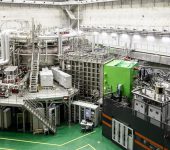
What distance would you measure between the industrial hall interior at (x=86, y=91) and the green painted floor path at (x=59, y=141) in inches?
2.7

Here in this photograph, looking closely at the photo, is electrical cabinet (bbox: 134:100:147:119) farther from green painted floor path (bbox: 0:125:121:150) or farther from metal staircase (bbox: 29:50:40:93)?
metal staircase (bbox: 29:50:40:93)

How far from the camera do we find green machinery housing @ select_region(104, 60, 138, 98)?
59.8ft

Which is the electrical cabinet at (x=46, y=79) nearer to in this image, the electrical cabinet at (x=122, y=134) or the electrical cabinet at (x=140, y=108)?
the electrical cabinet at (x=122, y=134)

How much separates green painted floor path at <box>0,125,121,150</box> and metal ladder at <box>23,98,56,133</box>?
0.74m

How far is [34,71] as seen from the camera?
22.2m

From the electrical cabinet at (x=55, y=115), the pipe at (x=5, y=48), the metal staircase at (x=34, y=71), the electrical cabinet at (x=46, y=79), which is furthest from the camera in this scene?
the pipe at (x=5, y=48)

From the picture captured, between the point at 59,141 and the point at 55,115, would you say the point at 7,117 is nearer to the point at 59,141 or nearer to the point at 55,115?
the point at 55,115

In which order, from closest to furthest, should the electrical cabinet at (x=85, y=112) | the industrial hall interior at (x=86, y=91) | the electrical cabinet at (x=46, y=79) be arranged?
the industrial hall interior at (x=86, y=91), the electrical cabinet at (x=85, y=112), the electrical cabinet at (x=46, y=79)

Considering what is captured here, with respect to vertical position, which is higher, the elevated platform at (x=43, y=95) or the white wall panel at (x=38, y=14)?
the white wall panel at (x=38, y=14)

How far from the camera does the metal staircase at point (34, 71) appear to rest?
20.8 metres

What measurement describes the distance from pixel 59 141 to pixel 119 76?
6.61m

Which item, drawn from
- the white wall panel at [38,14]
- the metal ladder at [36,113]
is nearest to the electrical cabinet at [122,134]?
the metal ladder at [36,113]

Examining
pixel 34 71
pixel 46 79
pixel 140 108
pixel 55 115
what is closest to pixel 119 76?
pixel 140 108

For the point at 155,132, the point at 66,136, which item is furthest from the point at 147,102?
the point at 66,136
